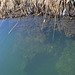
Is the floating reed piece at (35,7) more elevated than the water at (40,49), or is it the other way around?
the floating reed piece at (35,7)

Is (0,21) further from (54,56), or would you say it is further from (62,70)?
(62,70)

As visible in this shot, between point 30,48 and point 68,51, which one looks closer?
point 68,51

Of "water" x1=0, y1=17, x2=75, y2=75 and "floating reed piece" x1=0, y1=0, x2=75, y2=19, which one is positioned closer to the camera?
"water" x1=0, y1=17, x2=75, y2=75

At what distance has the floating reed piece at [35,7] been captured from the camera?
2.53 metres

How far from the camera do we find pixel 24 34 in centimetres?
234

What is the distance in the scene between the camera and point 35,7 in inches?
116

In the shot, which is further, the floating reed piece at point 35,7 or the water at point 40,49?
the floating reed piece at point 35,7

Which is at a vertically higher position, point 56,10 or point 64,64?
point 56,10

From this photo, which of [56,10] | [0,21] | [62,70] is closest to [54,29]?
[56,10]

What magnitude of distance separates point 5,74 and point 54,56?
91 cm

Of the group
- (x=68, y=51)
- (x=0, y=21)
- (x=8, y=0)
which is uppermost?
(x=8, y=0)

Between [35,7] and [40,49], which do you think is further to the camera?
[35,7]

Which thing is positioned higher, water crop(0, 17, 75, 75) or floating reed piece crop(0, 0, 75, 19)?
floating reed piece crop(0, 0, 75, 19)

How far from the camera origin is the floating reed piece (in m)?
2.53
